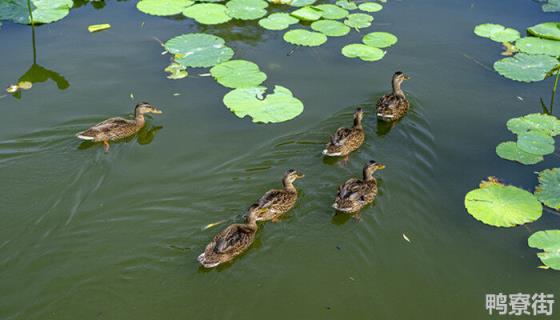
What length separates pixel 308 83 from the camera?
9.66 m

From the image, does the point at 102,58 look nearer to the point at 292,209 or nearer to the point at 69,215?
the point at 69,215

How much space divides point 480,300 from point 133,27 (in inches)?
315

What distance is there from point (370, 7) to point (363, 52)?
196cm

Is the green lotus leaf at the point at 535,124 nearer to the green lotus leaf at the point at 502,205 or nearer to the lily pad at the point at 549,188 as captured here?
the lily pad at the point at 549,188

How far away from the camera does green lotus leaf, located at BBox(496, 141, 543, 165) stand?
25.8ft

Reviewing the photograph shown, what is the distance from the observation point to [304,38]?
35.0ft

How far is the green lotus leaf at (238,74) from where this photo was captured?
30.8 feet

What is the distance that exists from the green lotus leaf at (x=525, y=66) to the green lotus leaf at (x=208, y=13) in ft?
16.6

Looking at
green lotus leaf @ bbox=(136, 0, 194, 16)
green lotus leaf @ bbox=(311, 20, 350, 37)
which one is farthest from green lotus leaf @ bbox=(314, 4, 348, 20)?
green lotus leaf @ bbox=(136, 0, 194, 16)

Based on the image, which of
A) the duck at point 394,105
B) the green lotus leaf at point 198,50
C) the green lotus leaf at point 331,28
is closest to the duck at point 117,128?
the green lotus leaf at point 198,50

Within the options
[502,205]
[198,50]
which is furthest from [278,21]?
[502,205]

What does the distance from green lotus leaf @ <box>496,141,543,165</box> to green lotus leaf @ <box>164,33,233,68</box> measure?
4.64 metres

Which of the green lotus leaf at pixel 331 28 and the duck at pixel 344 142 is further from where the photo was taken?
the green lotus leaf at pixel 331 28

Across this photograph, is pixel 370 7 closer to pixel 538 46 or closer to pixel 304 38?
pixel 304 38
